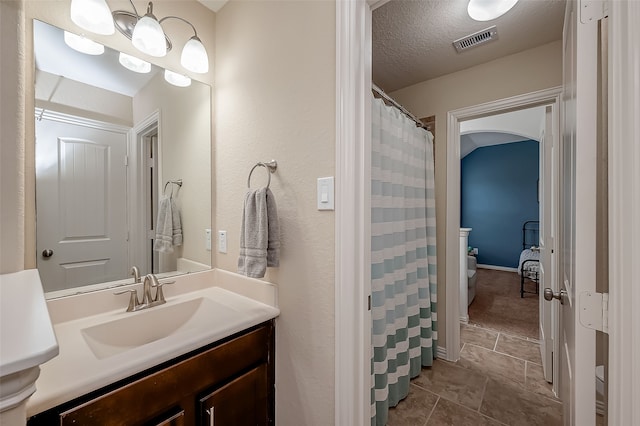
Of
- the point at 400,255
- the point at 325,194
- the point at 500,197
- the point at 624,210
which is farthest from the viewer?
the point at 500,197

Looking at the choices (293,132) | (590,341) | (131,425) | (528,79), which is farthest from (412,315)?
(528,79)

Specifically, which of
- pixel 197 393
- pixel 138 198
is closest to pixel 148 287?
pixel 138 198

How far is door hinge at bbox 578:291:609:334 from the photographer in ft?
2.10

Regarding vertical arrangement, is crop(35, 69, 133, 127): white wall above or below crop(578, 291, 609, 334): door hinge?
above

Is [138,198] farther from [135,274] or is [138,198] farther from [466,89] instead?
[466,89]

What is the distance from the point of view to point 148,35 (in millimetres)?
1174

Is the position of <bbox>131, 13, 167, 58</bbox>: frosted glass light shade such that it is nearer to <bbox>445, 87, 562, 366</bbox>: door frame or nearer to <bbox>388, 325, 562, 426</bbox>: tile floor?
<bbox>445, 87, 562, 366</bbox>: door frame

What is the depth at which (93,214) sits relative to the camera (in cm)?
121

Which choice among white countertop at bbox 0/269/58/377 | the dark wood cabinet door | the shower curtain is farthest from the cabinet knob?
the shower curtain

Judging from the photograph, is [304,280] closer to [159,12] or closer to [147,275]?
[147,275]

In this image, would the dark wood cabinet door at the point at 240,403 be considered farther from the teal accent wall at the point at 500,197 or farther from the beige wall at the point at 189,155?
the teal accent wall at the point at 500,197

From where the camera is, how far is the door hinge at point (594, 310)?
642mm

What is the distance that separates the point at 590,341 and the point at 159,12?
212 centimetres

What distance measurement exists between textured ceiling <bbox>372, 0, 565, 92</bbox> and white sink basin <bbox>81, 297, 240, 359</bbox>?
188 centimetres
